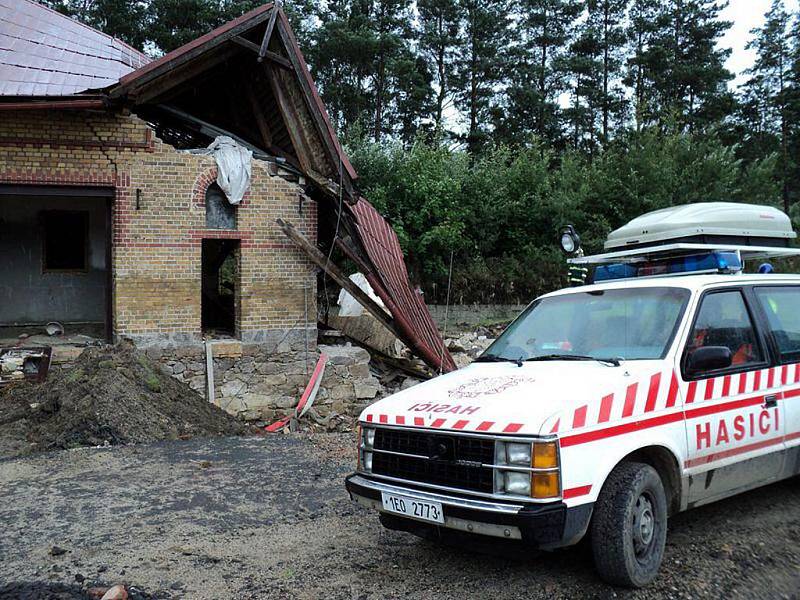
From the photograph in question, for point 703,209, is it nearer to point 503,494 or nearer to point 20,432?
point 503,494

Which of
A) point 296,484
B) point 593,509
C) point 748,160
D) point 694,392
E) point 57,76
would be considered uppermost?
point 748,160

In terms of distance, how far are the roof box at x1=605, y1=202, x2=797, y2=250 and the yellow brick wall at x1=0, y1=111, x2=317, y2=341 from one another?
19.3 feet

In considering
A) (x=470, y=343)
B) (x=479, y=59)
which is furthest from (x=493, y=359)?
(x=479, y=59)

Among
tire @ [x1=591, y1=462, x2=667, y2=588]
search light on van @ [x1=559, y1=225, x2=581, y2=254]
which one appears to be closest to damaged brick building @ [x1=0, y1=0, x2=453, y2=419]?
search light on van @ [x1=559, y1=225, x2=581, y2=254]

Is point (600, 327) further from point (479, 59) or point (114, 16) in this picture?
point (479, 59)

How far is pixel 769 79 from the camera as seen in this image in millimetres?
39062

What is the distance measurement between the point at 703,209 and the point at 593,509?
3.90 m

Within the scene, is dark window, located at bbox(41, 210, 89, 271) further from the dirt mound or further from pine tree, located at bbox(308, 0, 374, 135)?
pine tree, located at bbox(308, 0, 374, 135)

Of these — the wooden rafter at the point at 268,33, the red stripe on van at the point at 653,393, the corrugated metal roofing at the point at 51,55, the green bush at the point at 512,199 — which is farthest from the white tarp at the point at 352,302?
the red stripe on van at the point at 653,393

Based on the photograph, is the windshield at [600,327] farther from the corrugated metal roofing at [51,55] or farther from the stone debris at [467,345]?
the stone debris at [467,345]

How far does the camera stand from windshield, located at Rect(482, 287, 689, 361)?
455 centimetres

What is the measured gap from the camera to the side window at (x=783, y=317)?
525 cm

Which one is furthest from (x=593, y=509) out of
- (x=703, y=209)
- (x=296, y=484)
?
(x=703, y=209)

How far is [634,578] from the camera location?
3.82m
